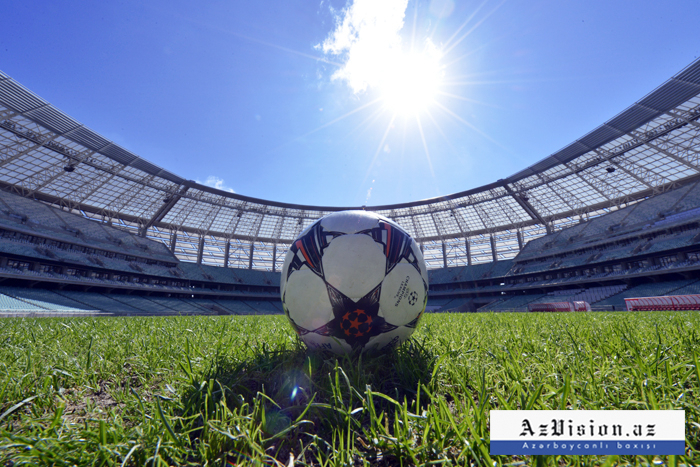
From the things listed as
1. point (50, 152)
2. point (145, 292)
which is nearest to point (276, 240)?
point (145, 292)

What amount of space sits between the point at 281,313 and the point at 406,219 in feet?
77.9

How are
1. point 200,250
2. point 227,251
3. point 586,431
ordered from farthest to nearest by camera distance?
point 227,251 < point 200,250 < point 586,431

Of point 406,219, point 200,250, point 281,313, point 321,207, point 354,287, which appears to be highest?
point 406,219

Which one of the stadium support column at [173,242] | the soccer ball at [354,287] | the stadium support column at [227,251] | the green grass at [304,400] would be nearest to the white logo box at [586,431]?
the green grass at [304,400]

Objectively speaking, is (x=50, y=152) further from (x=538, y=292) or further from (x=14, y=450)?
(x=538, y=292)

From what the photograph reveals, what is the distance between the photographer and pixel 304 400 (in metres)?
2.00

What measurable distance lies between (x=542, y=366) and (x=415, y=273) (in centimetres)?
134

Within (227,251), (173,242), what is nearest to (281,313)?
(227,251)

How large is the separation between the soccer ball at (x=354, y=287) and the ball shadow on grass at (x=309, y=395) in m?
0.21

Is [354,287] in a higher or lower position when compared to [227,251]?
lower

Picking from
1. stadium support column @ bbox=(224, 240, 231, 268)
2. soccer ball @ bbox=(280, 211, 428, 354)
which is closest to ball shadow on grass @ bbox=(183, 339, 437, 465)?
soccer ball @ bbox=(280, 211, 428, 354)

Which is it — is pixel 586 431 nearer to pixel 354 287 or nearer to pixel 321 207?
pixel 354 287

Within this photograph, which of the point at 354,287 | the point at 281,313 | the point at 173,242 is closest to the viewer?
the point at 354,287

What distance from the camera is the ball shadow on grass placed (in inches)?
60.9
